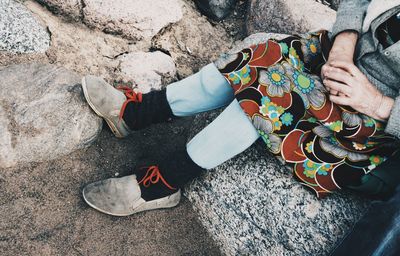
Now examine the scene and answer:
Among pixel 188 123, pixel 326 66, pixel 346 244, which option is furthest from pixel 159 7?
pixel 346 244

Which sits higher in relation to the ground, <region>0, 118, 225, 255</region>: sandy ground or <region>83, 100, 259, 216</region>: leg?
<region>83, 100, 259, 216</region>: leg

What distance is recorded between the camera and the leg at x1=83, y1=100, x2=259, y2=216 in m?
1.99

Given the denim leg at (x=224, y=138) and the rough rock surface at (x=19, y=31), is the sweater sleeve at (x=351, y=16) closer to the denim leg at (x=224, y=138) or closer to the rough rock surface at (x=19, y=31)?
the denim leg at (x=224, y=138)

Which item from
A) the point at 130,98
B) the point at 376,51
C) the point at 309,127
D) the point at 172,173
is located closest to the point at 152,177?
the point at 172,173

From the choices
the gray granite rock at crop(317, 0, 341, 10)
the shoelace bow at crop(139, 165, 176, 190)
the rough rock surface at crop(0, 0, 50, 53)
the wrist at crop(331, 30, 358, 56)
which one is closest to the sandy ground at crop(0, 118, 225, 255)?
the shoelace bow at crop(139, 165, 176, 190)

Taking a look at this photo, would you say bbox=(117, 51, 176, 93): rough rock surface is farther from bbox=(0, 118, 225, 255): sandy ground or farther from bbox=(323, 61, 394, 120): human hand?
bbox=(323, 61, 394, 120): human hand

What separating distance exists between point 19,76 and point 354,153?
1.89 metres

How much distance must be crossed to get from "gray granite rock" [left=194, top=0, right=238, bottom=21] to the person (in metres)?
1.21

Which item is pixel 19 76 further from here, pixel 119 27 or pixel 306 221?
pixel 306 221

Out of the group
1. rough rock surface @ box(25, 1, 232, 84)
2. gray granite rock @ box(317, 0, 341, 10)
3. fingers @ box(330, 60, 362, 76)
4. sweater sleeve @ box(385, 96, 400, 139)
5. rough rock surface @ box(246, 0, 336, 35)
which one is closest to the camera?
sweater sleeve @ box(385, 96, 400, 139)

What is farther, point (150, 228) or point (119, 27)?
point (119, 27)

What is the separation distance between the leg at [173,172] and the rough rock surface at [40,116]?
332mm

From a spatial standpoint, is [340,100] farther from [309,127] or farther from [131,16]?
[131,16]

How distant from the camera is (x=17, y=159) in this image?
224 centimetres
